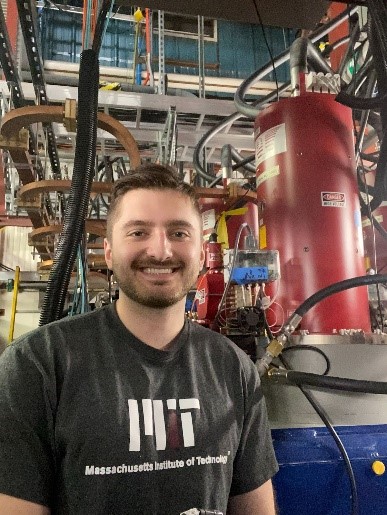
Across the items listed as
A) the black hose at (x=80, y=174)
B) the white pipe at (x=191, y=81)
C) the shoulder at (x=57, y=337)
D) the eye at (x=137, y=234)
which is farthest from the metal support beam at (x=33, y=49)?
the white pipe at (x=191, y=81)

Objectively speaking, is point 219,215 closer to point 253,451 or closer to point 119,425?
point 253,451

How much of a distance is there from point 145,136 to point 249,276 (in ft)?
5.12

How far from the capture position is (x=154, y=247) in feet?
3.09

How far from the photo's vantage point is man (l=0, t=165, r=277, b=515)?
2.56 ft

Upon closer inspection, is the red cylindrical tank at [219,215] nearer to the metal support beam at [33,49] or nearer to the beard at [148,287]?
the metal support beam at [33,49]

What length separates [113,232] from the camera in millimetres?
1002

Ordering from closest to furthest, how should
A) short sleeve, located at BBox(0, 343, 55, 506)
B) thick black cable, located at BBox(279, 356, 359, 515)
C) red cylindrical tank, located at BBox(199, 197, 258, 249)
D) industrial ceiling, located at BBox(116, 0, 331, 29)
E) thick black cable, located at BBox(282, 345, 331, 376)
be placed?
short sleeve, located at BBox(0, 343, 55, 506) → thick black cable, located at BBox(279, 356, 359, 515) → thick black cable, located at BBox(282, 345, 331, 376) → industrial ceiling, located at BBox(116, 0, 331, 29) → red cylindrical tank, located at BBox(199, 197, 258, 249)

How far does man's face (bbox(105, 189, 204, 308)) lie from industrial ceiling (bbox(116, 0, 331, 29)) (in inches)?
40.2

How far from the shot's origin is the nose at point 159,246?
94 centimetres

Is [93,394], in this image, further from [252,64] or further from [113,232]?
[252,64]

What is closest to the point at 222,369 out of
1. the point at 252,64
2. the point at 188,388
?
the point at 188,388

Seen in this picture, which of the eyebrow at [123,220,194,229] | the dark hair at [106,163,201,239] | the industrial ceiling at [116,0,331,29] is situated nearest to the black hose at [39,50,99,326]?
the dark hair at [106,163,201,239]

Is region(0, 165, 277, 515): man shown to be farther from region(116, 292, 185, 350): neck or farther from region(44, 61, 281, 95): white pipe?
region(44, 61, 281, 95): white pipe

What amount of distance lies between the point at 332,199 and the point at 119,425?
1.02 meters
